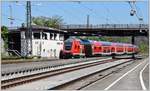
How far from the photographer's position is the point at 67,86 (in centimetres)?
2227

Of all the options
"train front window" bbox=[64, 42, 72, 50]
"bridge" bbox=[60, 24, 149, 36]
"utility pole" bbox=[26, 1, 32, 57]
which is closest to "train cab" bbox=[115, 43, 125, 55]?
"bridge" bbox=[60, 24, 149, 36]

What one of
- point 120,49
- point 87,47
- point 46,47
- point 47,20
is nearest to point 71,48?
point 87,47

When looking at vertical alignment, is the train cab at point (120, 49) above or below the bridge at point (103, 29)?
below

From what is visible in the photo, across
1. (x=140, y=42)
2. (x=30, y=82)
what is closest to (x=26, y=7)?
(x=30, y=82)

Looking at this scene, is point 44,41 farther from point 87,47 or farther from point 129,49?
point 129,49

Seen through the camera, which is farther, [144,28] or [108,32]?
[108,32]

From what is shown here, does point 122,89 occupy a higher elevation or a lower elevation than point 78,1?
lower

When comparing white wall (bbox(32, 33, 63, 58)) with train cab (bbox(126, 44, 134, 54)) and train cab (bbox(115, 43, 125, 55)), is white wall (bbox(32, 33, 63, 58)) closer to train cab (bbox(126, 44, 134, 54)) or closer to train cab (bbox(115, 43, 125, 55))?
train cab (bbox(115, 43, 125, 55))

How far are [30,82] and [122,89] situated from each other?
20.3 feet

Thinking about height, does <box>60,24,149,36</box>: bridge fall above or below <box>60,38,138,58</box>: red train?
above

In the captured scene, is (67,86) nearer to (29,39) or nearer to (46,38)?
(29,39)

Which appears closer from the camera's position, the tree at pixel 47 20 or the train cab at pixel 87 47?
the train cab at pixel 87 47

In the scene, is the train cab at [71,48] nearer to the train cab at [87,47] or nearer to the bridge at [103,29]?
the train cab at [87,47]

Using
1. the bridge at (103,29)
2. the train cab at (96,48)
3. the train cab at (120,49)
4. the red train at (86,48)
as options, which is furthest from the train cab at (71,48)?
the bridge at (103,29)
